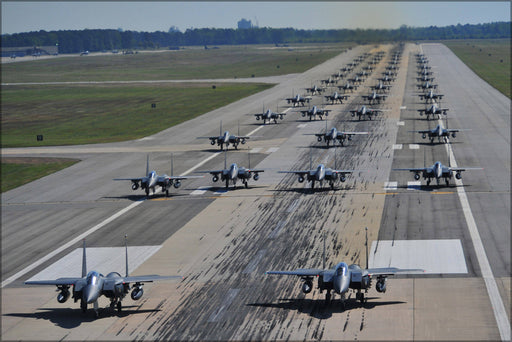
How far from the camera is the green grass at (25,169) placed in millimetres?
115812

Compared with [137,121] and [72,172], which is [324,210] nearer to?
[72,172]

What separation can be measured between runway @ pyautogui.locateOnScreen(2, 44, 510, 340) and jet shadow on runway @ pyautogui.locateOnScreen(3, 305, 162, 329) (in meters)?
0.17

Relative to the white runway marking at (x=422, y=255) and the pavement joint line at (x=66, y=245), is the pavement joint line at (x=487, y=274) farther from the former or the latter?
the pavement joint line at (x=66, y=245)

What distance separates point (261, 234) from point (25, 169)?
6429 cm

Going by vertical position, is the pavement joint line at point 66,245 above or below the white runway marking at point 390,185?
below

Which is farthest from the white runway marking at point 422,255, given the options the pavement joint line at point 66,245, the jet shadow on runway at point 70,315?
the pavement joint line at point 66,245

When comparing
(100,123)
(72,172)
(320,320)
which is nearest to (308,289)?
(320,320)

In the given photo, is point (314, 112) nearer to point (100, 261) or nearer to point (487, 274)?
point (100, 261)

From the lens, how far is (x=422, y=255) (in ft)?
218

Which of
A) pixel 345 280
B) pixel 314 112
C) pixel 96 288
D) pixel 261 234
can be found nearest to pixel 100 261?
pixel 261 234

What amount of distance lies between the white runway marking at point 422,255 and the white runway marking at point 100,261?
79.1 feet

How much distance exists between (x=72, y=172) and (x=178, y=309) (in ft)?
239

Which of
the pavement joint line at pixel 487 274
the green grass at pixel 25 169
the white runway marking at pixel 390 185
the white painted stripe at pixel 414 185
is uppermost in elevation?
the pavement joint line at pixel 487 274

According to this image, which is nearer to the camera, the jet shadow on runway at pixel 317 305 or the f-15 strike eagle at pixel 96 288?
the f-15 strike eagle at pixel 96 288
